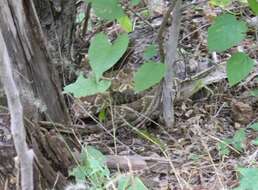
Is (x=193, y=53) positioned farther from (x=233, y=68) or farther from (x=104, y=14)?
(x=104, y=14)

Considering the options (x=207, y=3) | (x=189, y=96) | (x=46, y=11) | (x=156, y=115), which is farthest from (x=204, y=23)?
(x=46, y=11)

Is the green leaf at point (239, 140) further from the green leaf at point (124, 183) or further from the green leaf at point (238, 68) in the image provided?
the green leaf at point (124, 183)

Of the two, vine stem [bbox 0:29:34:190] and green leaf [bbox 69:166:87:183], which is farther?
green leaf [bbox 69:166:87:183]

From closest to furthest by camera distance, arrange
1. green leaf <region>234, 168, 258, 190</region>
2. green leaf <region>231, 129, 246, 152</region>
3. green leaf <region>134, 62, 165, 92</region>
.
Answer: green leaf <region>234, 168, 258, 190</region>, green leaf <region>134, 62, 165, 92</region>, green leaf <region>231, 129, 246, 152</region>

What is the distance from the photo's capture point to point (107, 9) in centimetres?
167

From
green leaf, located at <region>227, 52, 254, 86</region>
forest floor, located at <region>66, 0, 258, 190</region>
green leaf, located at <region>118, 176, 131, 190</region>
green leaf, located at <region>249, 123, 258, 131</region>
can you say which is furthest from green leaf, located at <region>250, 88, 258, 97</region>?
green leaf, located at <region>118, 176, 131, 190</region>

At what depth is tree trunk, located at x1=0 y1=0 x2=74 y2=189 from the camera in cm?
160

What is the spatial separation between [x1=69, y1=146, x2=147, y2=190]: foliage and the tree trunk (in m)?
0.05

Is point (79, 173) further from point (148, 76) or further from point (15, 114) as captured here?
point (15, 114)

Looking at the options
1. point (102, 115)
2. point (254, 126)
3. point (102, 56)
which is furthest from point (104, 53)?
point (254, 126)

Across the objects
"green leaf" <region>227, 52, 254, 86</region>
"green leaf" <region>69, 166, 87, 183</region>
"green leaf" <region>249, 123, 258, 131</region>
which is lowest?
"green leaf" <region>249, 123, 258, 131</region>

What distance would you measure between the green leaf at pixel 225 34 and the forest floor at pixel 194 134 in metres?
0.37

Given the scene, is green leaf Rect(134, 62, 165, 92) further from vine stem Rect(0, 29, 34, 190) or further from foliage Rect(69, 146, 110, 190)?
vine stem Rect(0, 29, 34, 190)

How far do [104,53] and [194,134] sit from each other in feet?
1.74
